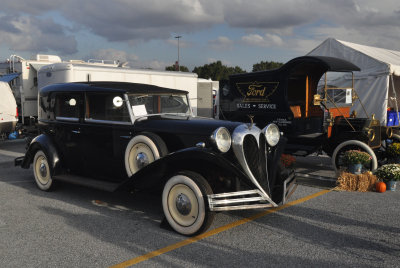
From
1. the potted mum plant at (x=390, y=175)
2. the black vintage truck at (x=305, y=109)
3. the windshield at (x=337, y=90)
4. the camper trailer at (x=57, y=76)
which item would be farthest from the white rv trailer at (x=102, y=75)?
the potted mum plant at (x=390, y=175)

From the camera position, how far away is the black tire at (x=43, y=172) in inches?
236

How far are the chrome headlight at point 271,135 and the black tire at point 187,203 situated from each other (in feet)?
3.78

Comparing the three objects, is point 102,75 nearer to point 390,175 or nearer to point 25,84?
point 25,84

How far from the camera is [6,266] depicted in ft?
11.3

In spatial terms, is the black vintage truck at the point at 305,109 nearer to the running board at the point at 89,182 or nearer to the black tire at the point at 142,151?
the black tire at the point at 142,151

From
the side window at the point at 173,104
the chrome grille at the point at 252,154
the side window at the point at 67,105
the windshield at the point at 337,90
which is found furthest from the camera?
the windshield at the point at 337,90

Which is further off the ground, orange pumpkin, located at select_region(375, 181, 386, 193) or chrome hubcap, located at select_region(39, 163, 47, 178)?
chrome hubcap, located at select_region(39, 163, 47, 178)

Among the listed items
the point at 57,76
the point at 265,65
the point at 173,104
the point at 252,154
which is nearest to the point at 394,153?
the point at 252,154

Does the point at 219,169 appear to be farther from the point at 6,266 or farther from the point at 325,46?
the point at 325,46

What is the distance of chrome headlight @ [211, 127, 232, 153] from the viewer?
423 cm

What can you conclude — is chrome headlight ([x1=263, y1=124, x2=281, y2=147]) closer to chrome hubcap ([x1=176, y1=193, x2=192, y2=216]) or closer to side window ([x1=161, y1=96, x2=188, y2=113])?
chrome hubcap ([x1=176, y1=193, x2=192, y2=216])

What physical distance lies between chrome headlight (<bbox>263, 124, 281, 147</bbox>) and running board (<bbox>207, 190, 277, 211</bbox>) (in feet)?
2.88

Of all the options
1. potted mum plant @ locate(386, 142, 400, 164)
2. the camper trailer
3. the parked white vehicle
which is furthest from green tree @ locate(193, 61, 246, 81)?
potted mum plant @ locate(386, 142, 400, 164)

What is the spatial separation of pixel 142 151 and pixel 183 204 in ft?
3.29
